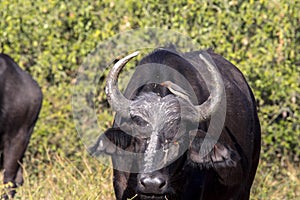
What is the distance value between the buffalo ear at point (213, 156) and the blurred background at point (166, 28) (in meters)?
3.25

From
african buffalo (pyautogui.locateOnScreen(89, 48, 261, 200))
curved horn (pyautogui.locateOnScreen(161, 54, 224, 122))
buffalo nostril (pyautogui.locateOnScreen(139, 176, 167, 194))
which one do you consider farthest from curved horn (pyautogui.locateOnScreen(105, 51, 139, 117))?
buffalo nostril (pyautogui.locateOnScreen(139, 176, 167, 194))

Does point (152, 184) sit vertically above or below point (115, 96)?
below

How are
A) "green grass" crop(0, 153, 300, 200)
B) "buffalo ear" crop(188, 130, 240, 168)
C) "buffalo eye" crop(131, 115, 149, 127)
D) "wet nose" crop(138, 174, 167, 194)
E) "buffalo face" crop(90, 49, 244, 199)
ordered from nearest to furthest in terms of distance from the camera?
1. "wet nose" crop(138, 174, 167, 194)
2. "buffalo face" crop(90, 49, 244, 199)
3. "buffalo eye" crop(131, 115, 149, 127)
4. "buffalo ear" crop(188, 130, 240, 168)
5. "green grass" crop(0, 153, 300, 200)

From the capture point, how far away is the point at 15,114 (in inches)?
356

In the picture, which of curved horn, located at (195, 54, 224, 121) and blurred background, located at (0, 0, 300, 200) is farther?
blurred background, located at (0, 0, 300, 200)

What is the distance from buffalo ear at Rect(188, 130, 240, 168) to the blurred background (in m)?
3.25

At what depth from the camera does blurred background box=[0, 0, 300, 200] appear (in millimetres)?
9016

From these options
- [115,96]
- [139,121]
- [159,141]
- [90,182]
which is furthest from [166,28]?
[159,141]

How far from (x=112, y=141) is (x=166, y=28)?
4.22 m

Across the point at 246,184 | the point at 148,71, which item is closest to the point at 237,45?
the point at 246,184

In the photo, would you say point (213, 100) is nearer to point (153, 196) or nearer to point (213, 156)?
point (213, 156)

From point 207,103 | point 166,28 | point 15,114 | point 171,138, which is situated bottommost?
point 15,114

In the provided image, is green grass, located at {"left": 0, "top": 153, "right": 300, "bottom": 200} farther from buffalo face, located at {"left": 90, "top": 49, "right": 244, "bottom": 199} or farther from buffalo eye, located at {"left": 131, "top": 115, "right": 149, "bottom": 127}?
buffalo eye, located at {"left": 131, "top": 115, "right": 149, "bottom": 127}

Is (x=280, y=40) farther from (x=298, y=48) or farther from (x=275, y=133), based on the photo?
(x=275, y=133)
